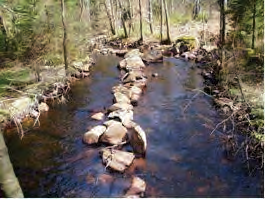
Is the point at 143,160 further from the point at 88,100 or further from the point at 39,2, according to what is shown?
the point at 39,2

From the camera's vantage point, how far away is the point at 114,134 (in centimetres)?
1178

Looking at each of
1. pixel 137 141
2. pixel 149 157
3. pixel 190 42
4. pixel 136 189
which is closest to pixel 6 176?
pixel 136 189

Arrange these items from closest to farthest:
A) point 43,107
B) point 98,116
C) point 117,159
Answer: point 117,159 → point 98,116 → point 43,107

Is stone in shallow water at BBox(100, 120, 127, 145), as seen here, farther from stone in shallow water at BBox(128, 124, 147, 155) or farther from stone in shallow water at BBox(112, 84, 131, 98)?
stone in shallow water at BBox(112, 84, 131, 98)

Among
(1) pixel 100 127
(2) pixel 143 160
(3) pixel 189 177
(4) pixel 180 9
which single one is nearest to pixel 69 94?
(1) pixel 100 127

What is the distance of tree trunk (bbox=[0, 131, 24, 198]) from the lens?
12.8ft

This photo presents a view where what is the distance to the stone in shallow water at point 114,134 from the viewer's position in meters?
11.6

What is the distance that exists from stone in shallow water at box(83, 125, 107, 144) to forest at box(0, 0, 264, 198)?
0.04 metres

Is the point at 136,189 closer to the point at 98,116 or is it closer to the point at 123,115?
the point at 123,115

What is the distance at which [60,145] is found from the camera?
11836mm

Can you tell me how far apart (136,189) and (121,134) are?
10.1 feet

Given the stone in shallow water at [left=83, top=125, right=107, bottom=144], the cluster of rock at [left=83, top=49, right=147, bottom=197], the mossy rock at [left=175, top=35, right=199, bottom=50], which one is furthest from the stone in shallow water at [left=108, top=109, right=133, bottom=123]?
the mossy rock at [left=175, top=35, right=199, bottom=50]

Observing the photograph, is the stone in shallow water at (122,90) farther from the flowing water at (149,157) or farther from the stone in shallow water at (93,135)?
the stone in shallow water at (93,135)

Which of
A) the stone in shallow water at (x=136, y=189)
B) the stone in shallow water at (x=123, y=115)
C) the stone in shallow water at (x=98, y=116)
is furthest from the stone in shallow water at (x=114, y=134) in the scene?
the stone in shallow water at (x=136, y=189)
